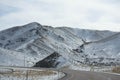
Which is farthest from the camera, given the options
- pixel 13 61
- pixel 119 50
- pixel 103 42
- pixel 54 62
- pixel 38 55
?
pixel 103 42

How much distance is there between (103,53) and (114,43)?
54.5 feet

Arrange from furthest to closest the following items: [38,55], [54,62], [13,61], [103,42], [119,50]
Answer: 1. [103,42]
2. [38,55]
3. [119,50]
4. [13,61]
5. [54,62]

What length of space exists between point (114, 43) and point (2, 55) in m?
69.8

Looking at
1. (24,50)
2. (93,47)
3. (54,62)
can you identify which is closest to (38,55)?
(24,50)

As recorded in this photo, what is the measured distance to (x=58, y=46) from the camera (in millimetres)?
197125

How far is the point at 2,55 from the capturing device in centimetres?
13300

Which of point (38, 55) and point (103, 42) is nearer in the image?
point (38, 55)

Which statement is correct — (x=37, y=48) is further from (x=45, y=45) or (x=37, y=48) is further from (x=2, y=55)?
(x=2, y=55)

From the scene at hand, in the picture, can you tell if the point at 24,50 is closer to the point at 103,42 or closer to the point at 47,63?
the point at 103,42

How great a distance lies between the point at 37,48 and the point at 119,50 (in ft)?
152

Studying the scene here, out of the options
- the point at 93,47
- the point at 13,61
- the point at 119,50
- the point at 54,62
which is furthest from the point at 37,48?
the point at 54,62

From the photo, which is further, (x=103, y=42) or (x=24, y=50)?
(x=103, y=42)

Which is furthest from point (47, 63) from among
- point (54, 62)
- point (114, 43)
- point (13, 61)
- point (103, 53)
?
point (114, 43)

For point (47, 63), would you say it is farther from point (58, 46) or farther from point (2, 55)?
point (58, 46)
